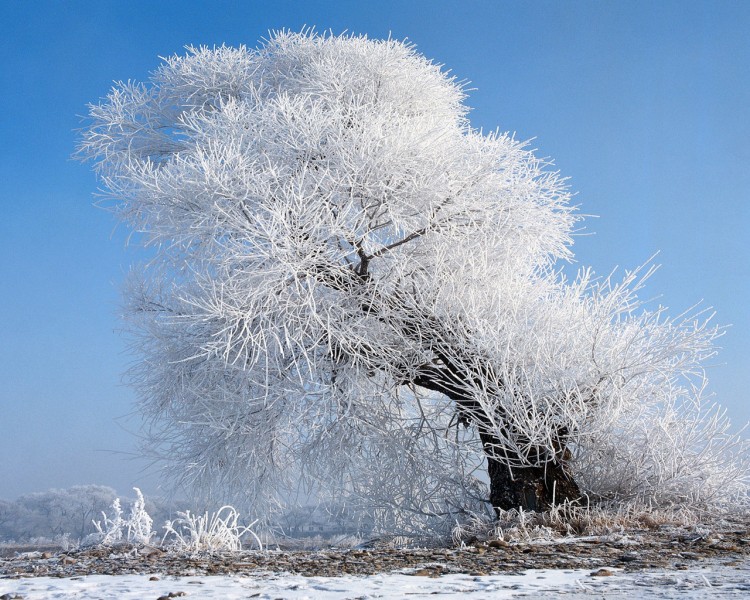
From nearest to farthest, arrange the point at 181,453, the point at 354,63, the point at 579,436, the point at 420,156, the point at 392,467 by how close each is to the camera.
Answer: the point at 579,436 < the point at 420,156 < the point at 392,467 < the point at 181,453 < the point at 354,63

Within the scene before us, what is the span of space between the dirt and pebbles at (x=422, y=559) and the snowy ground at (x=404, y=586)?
17 centimetres

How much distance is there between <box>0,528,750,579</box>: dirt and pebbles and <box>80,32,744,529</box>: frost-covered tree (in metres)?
1.79

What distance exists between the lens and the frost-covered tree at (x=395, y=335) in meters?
6.88

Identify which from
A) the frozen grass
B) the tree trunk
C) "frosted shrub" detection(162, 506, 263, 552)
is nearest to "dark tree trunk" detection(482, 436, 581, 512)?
the tree trunk

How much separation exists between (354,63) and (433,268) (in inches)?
155

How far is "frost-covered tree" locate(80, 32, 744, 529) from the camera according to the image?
22.6ft

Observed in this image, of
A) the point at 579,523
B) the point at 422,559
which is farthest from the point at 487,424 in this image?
the point at 422,559

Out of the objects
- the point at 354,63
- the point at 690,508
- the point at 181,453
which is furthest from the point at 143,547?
the point at 354,63

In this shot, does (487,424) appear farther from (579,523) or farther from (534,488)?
(579,523)

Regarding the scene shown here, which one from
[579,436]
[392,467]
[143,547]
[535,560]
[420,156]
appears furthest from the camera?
[392,467]

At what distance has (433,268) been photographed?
771cm

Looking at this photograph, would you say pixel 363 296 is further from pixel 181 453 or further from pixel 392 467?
pixel 181 453

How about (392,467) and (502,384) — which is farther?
(392,467)

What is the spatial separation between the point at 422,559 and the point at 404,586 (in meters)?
0.99
